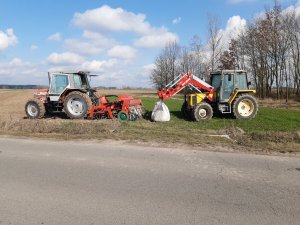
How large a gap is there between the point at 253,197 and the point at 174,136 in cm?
615

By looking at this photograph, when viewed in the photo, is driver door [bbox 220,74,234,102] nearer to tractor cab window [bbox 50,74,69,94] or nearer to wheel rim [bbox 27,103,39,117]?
tractor cab window [bbox 50,74,69,94]

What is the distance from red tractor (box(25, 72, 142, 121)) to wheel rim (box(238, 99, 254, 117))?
5.13 metres

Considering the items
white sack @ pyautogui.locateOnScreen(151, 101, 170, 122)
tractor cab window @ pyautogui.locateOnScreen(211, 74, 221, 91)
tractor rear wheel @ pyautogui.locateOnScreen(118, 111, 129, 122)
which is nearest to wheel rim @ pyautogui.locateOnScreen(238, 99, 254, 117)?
tractor cab window @ pyautogui.locateOnScreen(211, 74, 221, 91)

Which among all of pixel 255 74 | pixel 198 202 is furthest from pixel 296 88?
pixel 198 202

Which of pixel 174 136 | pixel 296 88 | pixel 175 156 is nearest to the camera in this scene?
pixel 175 156

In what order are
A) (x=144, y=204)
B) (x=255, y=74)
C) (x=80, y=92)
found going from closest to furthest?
1. (x=144, y=204)
2. (x=80, y=92)
3. (x=255, y=74)

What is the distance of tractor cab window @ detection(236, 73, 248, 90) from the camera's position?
17328mm

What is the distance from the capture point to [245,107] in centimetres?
1744

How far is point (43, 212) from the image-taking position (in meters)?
4.79

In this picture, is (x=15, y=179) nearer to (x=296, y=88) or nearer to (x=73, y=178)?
(x=73, y=178)

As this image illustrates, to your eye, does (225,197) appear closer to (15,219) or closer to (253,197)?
(253,197)

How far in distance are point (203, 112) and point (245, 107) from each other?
240 cm

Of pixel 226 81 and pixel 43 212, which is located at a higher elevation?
pixel 226 81

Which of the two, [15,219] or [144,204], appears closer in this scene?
[15,219]
